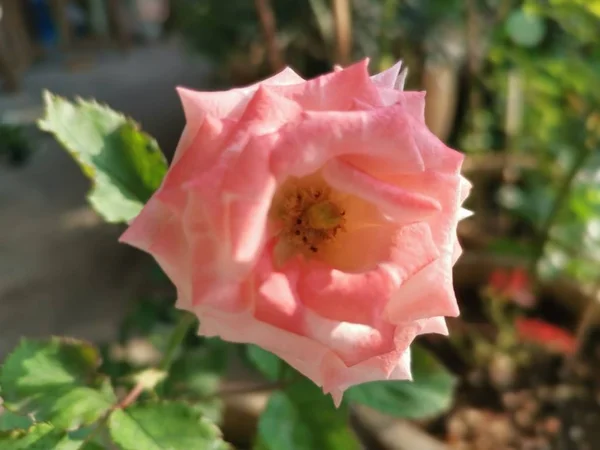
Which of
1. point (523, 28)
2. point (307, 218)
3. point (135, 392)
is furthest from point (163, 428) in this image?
point (523, 28)

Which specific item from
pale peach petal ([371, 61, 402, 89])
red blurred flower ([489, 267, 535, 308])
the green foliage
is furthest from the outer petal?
the green foliage

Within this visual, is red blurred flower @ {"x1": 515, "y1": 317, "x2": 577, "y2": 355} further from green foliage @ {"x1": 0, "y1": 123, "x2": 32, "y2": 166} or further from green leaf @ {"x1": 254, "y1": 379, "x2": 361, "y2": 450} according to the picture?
green foliage @ {"x1": 0, "y1": 123, "x2": 32, "y2": 166}

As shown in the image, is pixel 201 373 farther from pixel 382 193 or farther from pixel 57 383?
pixel 382 193

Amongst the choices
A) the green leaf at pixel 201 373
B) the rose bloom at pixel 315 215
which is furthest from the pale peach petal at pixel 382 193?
the green leaf at pixel 201 373

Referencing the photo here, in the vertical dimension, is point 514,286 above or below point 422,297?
below

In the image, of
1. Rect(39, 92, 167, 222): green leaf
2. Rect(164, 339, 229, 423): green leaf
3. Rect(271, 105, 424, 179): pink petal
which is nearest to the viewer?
Rect(271, 105, 424, 179): pink petal

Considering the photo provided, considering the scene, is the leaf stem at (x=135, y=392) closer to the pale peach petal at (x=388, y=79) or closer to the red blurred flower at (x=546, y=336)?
the pale peach petal at (x=388, y=79)
